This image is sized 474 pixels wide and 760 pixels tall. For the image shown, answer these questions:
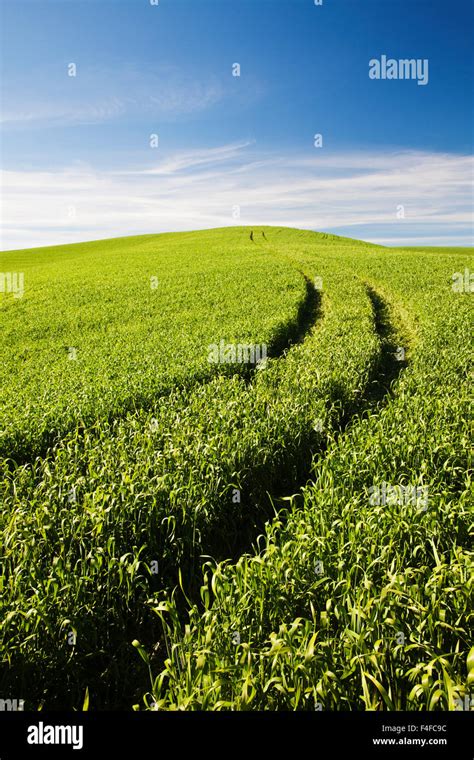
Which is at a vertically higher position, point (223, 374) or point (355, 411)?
point (223, 374)

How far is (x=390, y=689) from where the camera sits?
3.50m

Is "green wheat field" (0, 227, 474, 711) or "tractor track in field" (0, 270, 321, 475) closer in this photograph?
"green wheat field" (0, 227, 474, 711)

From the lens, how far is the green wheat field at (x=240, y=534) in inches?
151

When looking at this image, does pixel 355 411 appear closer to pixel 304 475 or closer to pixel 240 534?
pixel 304 475

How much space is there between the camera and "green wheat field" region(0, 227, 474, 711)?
151 inches

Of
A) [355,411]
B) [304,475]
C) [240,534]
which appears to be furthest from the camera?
[355,411]

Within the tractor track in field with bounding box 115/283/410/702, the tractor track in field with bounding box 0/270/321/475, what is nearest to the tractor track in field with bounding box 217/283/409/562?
the tractor track in field with bounding box 115/283/410/702

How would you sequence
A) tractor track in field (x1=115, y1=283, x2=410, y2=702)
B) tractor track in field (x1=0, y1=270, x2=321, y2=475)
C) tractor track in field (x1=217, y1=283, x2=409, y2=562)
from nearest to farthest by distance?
tractor track in field (x1=115, y1=283, x2=410, y2=702), tractor track in field (x1=217, y1=283, x2=409, y2=562), tractor track in field (x1=0, y1=270, x2=321, y2=475)

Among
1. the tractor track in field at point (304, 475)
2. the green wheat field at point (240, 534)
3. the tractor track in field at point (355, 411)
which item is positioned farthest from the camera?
the tractor track in field at point (355, 411)

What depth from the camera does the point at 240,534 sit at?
6.97m

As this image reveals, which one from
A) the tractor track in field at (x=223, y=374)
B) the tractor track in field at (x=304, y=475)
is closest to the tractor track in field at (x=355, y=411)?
the tractor track in field at (x=304, y=475)

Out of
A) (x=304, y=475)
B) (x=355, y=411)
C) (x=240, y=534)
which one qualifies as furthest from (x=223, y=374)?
(x=240, y=534)

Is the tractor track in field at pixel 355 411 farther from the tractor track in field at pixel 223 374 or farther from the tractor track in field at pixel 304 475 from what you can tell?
the tractor track in field at pixel 223 374

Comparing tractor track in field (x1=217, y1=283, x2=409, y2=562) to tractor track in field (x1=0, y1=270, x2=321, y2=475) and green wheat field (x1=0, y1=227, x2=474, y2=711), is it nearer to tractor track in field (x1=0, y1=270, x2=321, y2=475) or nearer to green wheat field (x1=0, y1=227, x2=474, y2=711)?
green wheat field (x1=0, y1=227, x2=474, y2=711)
